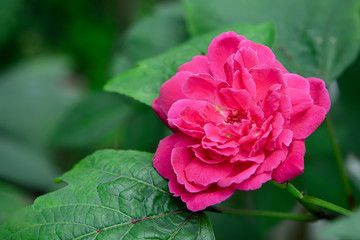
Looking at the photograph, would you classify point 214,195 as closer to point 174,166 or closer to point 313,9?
point 174,166

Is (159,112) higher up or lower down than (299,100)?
higher up

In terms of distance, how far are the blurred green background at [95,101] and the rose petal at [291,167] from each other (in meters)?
0.28

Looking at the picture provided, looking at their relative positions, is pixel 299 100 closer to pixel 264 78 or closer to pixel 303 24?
pixel 264 78

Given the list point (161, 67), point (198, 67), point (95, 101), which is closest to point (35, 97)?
point (95, 101)

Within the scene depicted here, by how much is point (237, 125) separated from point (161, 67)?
8.6 inches

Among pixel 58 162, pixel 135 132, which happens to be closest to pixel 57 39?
pixel 58 162

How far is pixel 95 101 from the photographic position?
50.9 inches

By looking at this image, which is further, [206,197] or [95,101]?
[95,101]

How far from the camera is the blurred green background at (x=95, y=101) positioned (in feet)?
3.23

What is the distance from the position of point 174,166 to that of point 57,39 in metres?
2.14

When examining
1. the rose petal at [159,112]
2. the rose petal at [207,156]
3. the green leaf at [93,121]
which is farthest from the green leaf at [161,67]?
the green leaf at [93,121]

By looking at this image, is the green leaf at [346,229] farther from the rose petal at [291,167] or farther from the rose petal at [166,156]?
the rose petal at [166,156]

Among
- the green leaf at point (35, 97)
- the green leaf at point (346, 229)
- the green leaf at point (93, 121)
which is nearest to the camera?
the green leaf at point (346, 229)

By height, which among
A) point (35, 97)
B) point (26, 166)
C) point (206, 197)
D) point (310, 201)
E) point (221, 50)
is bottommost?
point (310, 201)
